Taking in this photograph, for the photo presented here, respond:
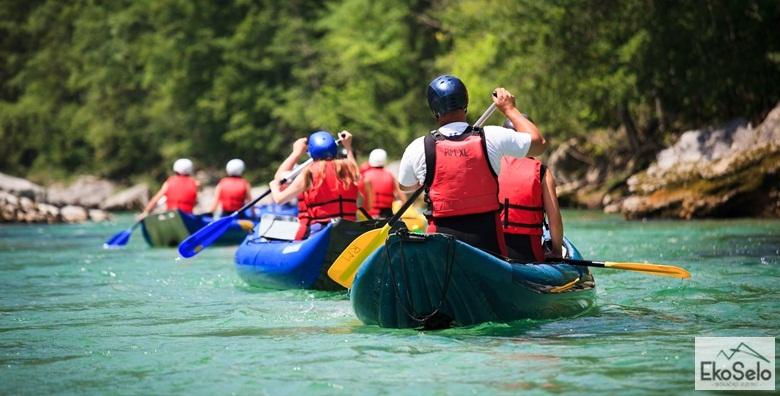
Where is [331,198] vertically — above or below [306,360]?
above

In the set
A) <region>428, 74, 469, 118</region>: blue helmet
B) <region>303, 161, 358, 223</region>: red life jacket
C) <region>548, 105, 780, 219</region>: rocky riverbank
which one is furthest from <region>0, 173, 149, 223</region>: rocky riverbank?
<region>428, 74, 469, 118</region>: blue helmet

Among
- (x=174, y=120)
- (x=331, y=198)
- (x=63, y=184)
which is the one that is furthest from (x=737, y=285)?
(x=63, y=184)

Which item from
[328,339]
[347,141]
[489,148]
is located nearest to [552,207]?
[489,148]

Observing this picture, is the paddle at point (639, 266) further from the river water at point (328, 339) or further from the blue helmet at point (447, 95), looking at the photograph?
the blue helmet at point (447, 95)

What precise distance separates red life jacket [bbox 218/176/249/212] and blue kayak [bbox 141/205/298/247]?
0.30 metres

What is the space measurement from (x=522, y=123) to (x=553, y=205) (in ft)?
3.60

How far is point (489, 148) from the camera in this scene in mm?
6887

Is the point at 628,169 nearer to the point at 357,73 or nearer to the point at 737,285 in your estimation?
the point at 357,73

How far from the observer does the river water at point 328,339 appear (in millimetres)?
5773

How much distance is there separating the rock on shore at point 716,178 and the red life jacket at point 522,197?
11.7 meters

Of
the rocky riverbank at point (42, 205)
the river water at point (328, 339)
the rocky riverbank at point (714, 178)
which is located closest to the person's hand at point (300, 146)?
the river water at point (328, 339)

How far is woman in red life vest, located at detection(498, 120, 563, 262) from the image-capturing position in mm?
7668

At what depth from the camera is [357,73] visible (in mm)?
40156

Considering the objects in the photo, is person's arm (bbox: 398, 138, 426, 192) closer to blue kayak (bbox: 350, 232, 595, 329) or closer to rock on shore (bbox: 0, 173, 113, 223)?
blue kayak (bbox: 350, 232, 595, 329)
